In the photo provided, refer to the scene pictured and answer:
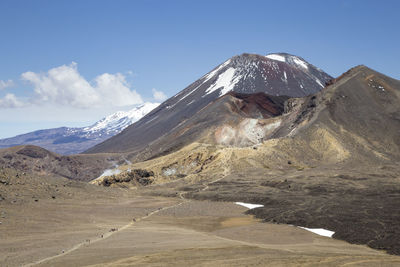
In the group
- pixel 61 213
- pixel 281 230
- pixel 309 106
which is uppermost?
pixel 309 106

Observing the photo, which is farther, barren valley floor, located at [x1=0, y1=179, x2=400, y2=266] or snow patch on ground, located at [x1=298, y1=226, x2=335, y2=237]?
snow patch on ground, located at [x1=298, y1=226, x2=335, y2=237]

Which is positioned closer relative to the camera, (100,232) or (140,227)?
(100,232)

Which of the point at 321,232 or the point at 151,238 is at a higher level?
the point at 151,238

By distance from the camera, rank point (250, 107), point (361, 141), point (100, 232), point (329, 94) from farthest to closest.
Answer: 1. point (250, 107)
2. point (329, 94)
3. point (361, 141)
4. point (100, 232)

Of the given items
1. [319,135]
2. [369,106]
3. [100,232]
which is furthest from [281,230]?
[369,106]

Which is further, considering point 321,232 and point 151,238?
point 321,232

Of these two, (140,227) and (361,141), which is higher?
(361,141)

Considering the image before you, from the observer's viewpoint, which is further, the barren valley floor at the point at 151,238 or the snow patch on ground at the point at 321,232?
the snow patch on ground at the point at 321,232

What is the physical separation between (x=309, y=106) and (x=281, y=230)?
86819 millimetres

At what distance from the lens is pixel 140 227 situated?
38656mm

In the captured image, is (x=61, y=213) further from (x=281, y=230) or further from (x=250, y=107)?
(x=250, y=107)

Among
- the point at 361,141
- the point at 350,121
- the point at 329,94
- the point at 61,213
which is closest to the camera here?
the point at 61,213

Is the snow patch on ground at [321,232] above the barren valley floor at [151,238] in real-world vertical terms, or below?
below

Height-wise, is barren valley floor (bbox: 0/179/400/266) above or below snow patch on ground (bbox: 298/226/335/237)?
above
